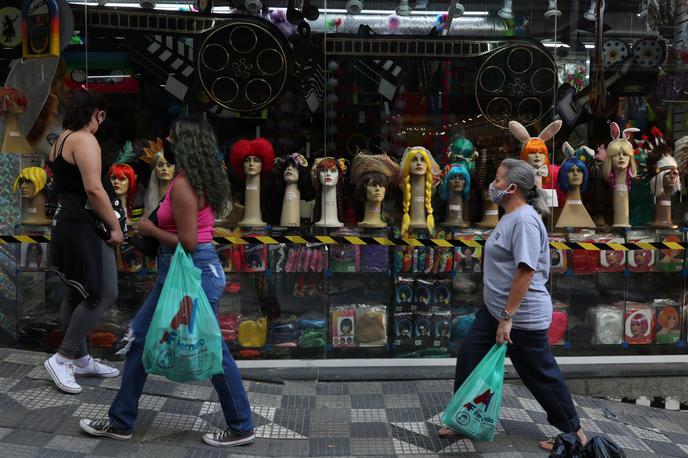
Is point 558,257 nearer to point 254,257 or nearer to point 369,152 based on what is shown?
point 369,152

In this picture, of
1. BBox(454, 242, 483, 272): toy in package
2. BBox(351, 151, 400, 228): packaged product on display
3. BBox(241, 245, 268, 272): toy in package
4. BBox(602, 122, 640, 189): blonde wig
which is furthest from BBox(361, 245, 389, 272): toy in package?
BBox(602, 122, 640, 189): blonde wig

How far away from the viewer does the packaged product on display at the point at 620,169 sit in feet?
21.5

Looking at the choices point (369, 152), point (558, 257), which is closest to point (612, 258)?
point (558, 257)

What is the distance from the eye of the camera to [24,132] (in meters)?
6.44

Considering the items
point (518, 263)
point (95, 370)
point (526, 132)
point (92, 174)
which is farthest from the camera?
point (526, 132)

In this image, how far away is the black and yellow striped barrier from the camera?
6393 millimetres

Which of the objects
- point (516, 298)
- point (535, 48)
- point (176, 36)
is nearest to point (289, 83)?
point (176, 36)

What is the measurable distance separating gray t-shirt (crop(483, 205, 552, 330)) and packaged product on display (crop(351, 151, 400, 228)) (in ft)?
6.52

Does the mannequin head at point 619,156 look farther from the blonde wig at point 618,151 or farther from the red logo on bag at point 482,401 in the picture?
the red logo on bag at point 482,401

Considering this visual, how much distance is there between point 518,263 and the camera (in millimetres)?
4273

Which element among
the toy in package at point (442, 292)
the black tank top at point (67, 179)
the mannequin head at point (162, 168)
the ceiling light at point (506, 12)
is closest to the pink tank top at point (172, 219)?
the black tank top at point (67, 179)

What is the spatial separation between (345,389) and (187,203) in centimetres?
239

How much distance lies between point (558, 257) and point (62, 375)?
A: 13.1ft

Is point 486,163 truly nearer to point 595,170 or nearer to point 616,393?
point 595,170
